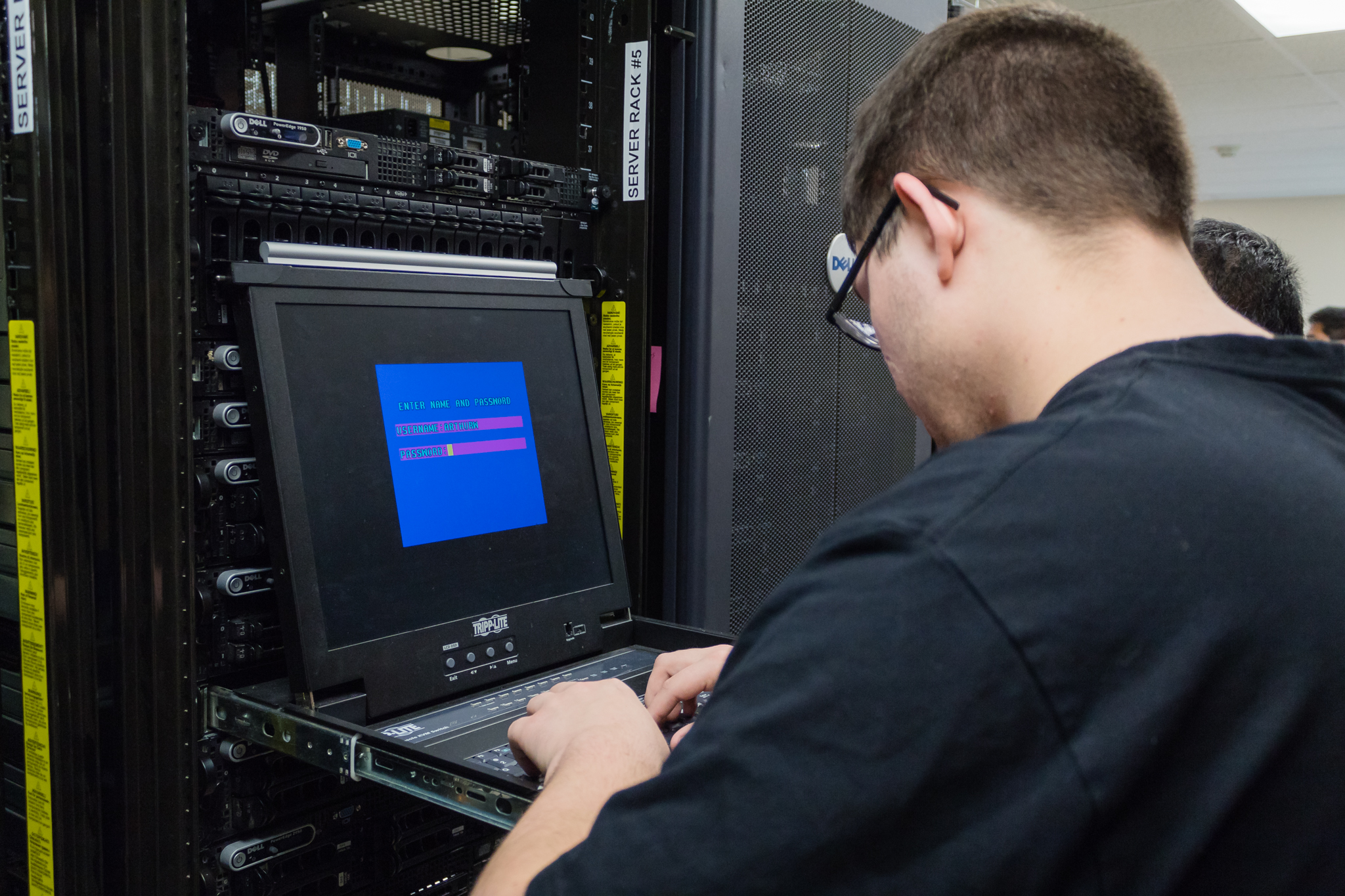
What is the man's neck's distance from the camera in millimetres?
693

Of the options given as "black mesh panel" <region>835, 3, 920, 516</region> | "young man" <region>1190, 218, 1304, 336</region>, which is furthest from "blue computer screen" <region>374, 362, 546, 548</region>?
"young man" <region>1190, 218, 1304, 336</region>

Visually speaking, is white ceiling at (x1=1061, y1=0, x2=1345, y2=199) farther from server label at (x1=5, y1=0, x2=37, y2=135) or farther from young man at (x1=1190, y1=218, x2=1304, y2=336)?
server label at (x1=5, y1=0, x2=37, y2=135)

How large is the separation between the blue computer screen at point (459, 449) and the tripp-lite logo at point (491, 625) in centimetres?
11

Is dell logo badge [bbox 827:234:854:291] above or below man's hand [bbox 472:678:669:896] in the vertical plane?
above

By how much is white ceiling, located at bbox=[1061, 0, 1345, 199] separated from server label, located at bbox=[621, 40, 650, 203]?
293 centimetres

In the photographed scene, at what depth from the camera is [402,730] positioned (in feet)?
3.90

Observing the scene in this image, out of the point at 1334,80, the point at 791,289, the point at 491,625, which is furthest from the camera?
the point at 1334,80

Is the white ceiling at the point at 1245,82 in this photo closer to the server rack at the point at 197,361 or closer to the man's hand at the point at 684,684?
the server rack at the point at 197,361

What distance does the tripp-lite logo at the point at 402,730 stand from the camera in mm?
1169

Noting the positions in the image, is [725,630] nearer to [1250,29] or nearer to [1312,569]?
[1312,569]

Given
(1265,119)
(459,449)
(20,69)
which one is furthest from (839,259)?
(1265,119)

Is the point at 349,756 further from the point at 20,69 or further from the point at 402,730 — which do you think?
the point at 20,69

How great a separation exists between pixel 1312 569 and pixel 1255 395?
12 centimetres

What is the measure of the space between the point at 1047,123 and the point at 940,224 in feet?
0.32
